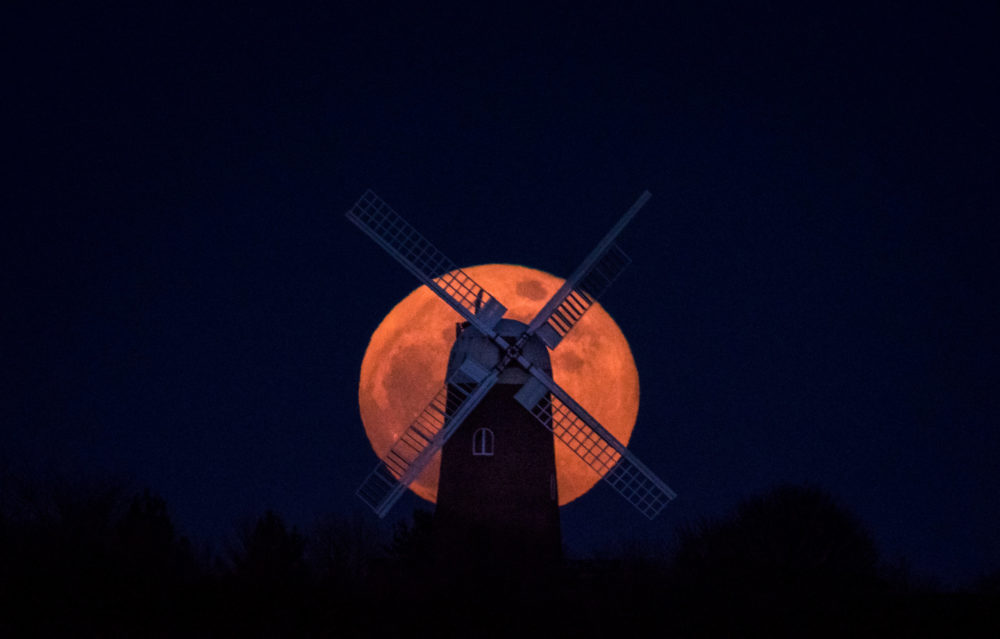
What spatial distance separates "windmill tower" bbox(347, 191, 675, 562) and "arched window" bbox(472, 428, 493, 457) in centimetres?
2

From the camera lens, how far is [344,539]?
1420 inches

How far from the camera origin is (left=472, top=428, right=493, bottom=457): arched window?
93.7 feet

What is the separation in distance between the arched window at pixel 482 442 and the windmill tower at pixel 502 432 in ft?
0.08

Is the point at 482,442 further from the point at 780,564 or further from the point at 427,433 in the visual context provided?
the point at 780,564

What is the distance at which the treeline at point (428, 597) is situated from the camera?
2605cm

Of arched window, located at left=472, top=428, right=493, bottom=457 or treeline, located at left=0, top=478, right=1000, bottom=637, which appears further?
arched window, located at left=472, top=428, right=493, bottom=457

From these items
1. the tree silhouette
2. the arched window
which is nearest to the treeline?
the tree silhouette

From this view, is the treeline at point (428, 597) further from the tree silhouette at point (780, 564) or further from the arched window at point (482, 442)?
the arched window at point (482, 442)

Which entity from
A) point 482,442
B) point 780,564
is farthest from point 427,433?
point 780,564

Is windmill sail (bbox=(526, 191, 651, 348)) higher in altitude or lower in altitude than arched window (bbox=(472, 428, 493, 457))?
higher

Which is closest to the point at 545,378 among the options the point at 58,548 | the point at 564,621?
the point at 564,621

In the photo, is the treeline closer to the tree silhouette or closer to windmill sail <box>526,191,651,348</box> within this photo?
the tree silhouette

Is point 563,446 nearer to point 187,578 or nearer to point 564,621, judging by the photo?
point 564,621

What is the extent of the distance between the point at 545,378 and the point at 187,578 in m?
10.4
